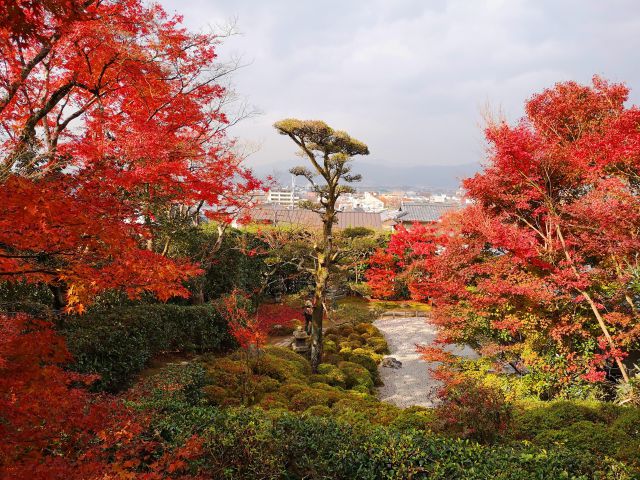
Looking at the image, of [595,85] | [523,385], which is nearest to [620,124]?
[595,85]

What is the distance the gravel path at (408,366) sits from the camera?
10352 millimetres

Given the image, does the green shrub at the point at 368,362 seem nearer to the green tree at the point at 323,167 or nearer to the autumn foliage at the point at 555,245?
the green tree at the point at 323,167

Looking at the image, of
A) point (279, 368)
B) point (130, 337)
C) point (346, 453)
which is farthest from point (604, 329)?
point (130, 337)

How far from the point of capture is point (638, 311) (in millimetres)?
8109

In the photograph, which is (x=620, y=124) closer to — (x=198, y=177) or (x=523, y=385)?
(x=523, y=385)

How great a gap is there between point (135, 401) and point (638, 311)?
9.99 meters

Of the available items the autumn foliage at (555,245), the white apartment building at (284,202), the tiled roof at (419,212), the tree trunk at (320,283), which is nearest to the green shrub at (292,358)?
the tree trunk at (320,283)

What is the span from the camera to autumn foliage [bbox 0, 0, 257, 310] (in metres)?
3.69

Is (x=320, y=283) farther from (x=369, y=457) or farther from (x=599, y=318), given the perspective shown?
(x=599, y=318)

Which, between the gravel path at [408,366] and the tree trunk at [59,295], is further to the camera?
the gravel path at [408,366]

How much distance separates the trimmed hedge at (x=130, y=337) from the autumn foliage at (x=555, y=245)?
7013 millimetres

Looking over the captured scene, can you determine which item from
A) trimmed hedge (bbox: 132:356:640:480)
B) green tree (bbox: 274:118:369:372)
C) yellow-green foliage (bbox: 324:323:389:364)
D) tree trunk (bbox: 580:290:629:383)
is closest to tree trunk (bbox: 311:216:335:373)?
green tree (bbox: 274:118:369:372)

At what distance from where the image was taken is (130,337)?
28.6 ft

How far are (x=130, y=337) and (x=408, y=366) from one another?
337 inches
